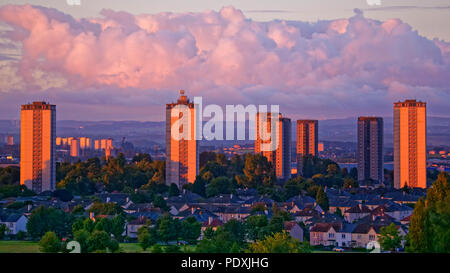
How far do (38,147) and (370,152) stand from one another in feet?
46.0

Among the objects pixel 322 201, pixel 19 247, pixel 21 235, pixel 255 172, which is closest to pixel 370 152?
pixel 255 172

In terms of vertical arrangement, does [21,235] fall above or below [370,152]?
below

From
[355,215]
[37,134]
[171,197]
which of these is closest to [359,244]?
[355,215]

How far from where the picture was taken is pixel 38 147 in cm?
2228

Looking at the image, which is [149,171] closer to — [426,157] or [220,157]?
[220,157]

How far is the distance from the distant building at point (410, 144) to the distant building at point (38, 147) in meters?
10.7

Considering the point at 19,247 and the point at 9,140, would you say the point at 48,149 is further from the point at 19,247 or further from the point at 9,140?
the point at 19,247

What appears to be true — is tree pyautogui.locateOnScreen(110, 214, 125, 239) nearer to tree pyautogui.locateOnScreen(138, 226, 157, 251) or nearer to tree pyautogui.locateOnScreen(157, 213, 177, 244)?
tree pyautogui.locateOnScreen(138, 226, 157, 251)

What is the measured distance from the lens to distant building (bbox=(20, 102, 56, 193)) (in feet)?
71.6

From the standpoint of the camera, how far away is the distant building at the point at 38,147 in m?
21.8

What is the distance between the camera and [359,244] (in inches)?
427

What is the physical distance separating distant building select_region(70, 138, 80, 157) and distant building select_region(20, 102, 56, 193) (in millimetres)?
1441

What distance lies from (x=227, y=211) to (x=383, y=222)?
4.18 metres

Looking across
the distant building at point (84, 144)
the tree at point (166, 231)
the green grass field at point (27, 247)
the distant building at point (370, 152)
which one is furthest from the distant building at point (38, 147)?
the distant building at point (370, 152)
